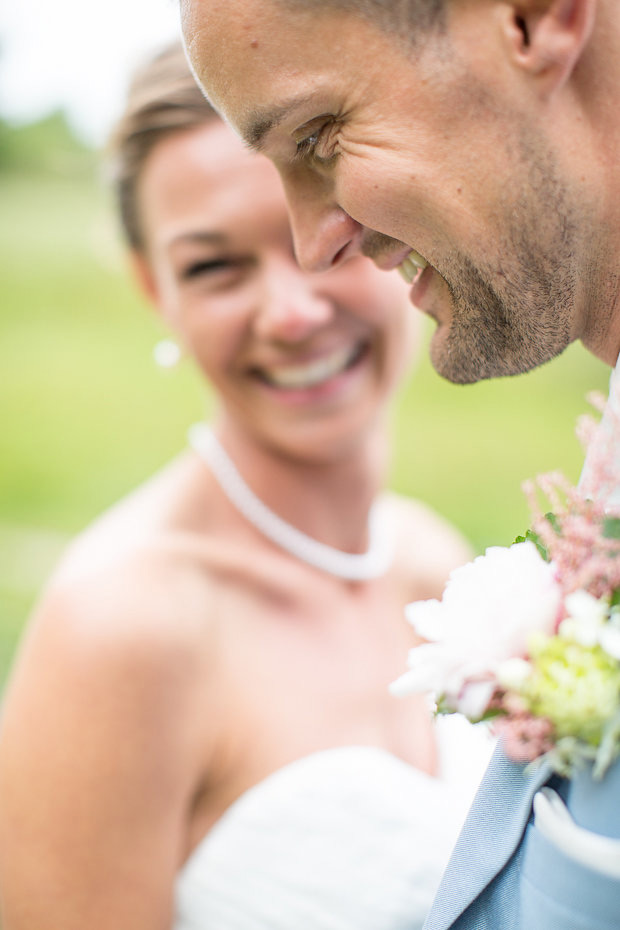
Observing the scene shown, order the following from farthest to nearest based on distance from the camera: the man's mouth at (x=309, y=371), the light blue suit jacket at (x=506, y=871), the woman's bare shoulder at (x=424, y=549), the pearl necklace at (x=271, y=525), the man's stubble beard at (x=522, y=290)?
the woman's bare shoulder at (x=424, y=549)
the pearl necklace at (x=271, y=525)
the man's mouth at (x=309, y=371)
the man's stubble beard at (x=522, y=290)
the light blue suit jacket at (x=506, y=871)

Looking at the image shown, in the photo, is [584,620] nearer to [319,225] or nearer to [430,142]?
[430,142]

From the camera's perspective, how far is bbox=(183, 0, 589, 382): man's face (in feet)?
4.62

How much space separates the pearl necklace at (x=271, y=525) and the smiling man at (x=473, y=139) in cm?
135

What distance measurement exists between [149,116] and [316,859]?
1.99 meters

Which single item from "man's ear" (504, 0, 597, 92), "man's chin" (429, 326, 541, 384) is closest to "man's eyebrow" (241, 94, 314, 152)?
"man's ear" (504, 0, 597, 92)

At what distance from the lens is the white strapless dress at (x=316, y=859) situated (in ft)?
7.45

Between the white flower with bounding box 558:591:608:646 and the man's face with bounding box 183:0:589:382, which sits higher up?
the man's face with bounding box 183:0:589:382

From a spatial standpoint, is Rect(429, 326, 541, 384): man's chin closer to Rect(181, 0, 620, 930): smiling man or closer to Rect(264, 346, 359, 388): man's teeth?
Rect(181, 0, 620, 930): smiling man

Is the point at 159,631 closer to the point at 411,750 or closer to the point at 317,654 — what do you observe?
the point at 317,654

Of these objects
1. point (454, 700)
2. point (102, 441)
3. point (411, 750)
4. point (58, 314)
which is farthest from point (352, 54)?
point (58, 314)

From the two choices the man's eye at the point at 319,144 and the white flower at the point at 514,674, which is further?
the man's eye at the point at 319,144

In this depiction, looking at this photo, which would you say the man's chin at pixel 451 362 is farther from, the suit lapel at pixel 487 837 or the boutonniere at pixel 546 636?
the suit lapel at pixel 487 837

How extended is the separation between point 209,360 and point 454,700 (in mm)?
1605

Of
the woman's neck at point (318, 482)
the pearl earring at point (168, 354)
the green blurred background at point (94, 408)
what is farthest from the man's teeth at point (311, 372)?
the green blurred background at point (94, 408)
